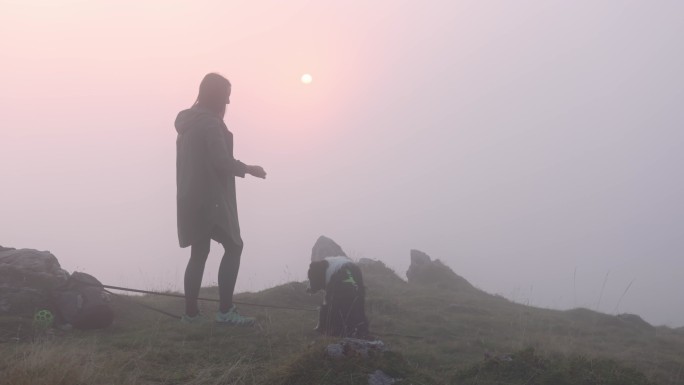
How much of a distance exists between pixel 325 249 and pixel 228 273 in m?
9.30

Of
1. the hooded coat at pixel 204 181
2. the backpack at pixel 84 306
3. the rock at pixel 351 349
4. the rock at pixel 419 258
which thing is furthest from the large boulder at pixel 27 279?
the rock at pixel 419 258

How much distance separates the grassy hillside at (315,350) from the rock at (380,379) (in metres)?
0.05

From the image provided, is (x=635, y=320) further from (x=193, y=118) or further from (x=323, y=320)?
(x=193, y=118)

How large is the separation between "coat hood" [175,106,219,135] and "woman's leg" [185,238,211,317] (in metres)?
1.24

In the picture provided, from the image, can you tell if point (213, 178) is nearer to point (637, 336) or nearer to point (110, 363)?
point (110, 363)

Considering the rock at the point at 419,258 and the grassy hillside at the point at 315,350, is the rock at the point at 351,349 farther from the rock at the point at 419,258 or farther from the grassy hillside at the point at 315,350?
the rock at the point at 419,258

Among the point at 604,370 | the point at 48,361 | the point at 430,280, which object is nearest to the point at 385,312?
the point at 604,370

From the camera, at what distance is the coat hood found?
5.55 meters

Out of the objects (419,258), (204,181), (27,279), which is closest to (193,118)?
(204,181)

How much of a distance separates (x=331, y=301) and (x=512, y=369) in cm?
293

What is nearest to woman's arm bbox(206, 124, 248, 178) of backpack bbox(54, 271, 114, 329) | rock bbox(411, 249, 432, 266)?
backpack bbox(54, 271, 114, 329)

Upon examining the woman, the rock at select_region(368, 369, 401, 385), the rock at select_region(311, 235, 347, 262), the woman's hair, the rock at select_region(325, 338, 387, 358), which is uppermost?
the woman's hair

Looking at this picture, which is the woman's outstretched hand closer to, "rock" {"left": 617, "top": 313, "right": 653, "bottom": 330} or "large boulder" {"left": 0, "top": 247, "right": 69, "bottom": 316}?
"large boulder" {"left": 0, "top": 247, "right": 69, "bottom": 316}

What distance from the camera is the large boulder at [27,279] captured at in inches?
223
